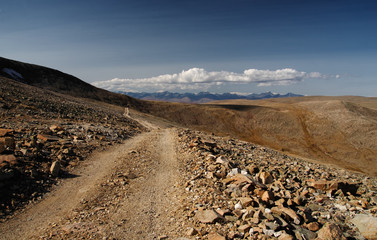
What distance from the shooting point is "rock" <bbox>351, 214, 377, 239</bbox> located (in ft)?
24.7

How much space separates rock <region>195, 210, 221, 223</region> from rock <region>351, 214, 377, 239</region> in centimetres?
513

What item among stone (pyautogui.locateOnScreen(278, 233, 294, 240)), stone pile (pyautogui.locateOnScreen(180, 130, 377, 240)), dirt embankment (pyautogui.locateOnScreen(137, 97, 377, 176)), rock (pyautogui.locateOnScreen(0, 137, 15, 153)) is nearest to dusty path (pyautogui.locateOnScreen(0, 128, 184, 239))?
stone pile (pyautogui.locateOnScreen(180, 130, 377, 240))

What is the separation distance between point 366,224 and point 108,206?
35.0 feet

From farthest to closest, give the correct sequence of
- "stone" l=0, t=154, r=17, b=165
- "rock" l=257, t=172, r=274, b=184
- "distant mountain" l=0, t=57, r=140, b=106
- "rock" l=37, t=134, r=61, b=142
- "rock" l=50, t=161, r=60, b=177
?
"distant mountain" l=0, t=57, r=140, b=106
"rock" l=37, t=134, r=61, b=142
"rock" l=50, t=161, r=60, b=177
"stone" l=0, t=154, r=17, b=165
"rock" l=257, t=172, r=274, b=184

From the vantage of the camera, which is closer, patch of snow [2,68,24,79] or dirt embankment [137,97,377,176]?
dirt embankment [137,97,377,176]

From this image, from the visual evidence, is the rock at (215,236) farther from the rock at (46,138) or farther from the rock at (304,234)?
the rock at (46,138)

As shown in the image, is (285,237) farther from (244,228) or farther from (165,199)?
(165,199)

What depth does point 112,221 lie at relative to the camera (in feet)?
30.1

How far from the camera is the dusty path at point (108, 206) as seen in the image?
8422mm

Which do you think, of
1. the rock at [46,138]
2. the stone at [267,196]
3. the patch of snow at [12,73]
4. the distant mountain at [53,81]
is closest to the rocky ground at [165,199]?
the stone at [267,196]

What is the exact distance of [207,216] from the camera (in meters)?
8.56

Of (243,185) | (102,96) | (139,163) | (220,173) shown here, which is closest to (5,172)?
(139,163)

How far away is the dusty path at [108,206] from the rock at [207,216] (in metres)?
1.15

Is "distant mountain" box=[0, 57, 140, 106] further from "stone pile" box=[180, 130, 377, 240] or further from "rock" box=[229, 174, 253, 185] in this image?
"rock" box=[229, 174, 253, 185]
